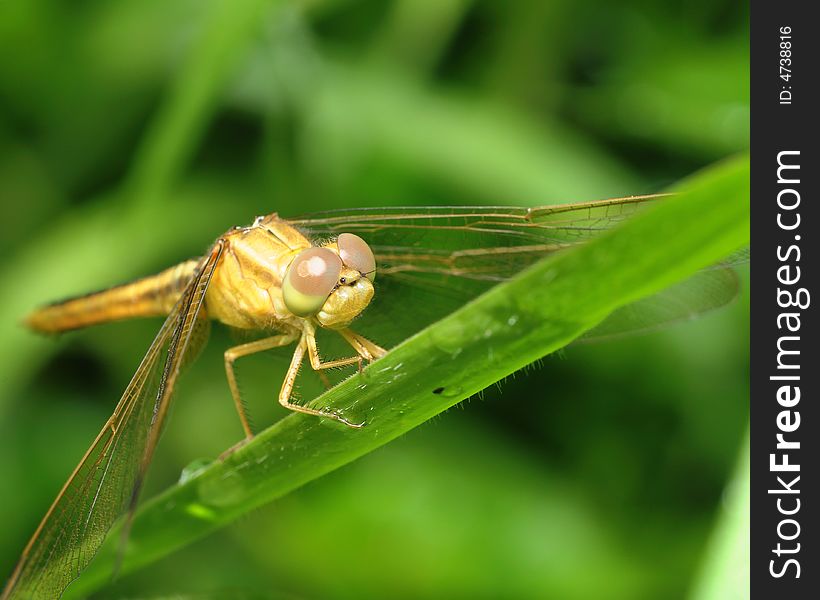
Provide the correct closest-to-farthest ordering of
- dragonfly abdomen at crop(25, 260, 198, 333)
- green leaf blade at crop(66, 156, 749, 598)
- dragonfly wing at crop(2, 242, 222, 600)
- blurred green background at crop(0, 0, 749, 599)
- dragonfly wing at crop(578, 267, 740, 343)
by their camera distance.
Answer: green leaf blade at crop(66, 156, 749, 598)
dragonfly wing at crop(2, 242, 222, 600)
dragonfly wing at crop(578, 267, 740, 343)
dragonfly abdomen at crop(25, 260, 198, 333)
blurred green background at crop(0, 0, 749, 599)

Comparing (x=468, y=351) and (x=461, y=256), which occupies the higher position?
(x=461, y=256)

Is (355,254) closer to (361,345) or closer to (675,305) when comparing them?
(361,345)

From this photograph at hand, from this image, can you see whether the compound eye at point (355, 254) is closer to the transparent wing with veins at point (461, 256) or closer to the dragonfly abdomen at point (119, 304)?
the transparent wing with veins at point (461, 256)

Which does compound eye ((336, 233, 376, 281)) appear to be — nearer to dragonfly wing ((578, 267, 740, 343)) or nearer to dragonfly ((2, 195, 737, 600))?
dragonfly ((2, 195, 737, 600))

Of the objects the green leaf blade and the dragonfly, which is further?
the dragonfly

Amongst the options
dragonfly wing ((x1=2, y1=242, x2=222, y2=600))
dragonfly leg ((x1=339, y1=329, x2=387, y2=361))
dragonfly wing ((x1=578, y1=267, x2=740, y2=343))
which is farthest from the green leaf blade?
dragonfly wing ((x1=578, y1=267, x2=740, y2=343))

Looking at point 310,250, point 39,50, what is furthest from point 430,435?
point 39,50

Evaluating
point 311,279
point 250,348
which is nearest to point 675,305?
point 311,279
